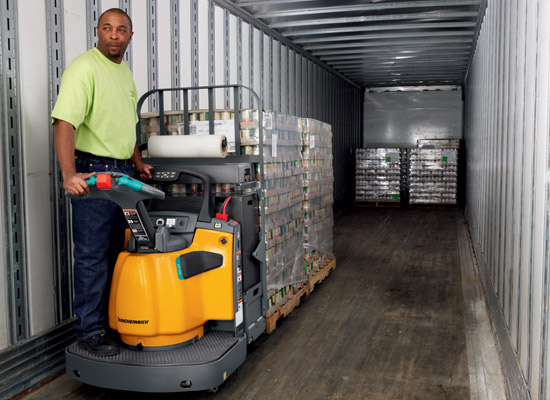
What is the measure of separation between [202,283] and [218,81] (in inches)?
149

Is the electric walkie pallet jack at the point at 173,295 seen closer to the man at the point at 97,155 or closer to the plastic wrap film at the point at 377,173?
the man at the point at 97,155

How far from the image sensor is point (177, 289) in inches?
133

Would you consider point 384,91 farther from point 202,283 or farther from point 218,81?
point 202,283

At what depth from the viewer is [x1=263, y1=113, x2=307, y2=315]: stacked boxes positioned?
4633mm

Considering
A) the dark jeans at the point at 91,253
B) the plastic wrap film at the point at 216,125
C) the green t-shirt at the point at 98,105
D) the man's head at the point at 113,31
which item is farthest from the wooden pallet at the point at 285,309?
the man's head at the point at 113,31

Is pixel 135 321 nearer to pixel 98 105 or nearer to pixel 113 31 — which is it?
pixel 98 105

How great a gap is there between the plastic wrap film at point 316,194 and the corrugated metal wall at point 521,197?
184 cm

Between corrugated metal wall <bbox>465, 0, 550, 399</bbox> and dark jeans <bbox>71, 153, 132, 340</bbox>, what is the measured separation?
8.24 feet

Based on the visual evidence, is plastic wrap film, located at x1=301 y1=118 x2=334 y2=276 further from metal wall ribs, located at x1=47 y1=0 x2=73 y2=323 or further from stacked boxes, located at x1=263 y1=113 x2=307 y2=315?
metal wall ribs, located at x1=47 y1=0 x2=73 y2=323

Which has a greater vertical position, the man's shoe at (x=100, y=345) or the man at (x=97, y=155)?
the man at (x=97, y=155)

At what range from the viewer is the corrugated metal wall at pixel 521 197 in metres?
2.55

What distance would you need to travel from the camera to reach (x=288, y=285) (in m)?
5.33

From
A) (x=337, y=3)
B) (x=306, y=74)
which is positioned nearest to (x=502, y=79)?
(x=337, y=3)

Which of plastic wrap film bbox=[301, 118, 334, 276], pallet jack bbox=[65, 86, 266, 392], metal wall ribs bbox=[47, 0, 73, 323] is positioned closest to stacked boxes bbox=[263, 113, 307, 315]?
plastic wrap film bbox=[301, 118, 334, 276]
